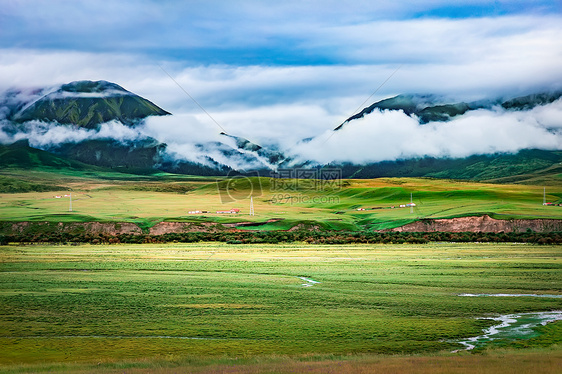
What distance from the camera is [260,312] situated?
33031mm

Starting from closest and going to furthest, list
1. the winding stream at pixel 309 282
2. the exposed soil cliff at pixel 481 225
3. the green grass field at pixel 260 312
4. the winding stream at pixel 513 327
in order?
the green grass field at pixel 260 312 → the winding stream at pixel 513 327 → the winding stream at pixel 309 282 → the exposed soil cliff at pixel 481 225

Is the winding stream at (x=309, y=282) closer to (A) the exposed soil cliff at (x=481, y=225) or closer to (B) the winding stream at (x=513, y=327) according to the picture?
(B) the winding stream at (x=513, y=327)

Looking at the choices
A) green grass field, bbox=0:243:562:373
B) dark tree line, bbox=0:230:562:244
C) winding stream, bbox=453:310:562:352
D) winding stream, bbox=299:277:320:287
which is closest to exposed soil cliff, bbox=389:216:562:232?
dark tree line, bbox=0:230:562:244

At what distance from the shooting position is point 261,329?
2912cm

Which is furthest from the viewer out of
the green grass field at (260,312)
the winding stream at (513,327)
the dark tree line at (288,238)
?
the dark tree line at (288,238)

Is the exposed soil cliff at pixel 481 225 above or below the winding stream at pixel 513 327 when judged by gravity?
below

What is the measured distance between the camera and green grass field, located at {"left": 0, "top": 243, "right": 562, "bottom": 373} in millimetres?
24297

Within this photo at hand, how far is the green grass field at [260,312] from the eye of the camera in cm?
2430

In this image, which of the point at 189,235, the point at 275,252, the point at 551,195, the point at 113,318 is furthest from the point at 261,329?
the point at 551,195

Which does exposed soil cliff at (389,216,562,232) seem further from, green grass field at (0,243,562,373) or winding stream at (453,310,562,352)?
winding stream at (453,310,562,352)

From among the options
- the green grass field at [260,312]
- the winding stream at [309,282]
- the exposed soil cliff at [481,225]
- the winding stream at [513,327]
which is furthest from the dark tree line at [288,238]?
the winding stream at [513,327]

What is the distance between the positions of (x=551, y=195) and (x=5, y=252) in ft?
425

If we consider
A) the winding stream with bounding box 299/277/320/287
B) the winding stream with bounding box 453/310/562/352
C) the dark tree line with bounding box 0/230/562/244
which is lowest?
the dark tree line with bounding box 0/230/562/244

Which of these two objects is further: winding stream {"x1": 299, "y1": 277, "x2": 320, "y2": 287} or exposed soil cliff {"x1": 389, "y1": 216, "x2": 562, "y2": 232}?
exposed soil cliff {"x1": 389, "y1": 216, "x2": 562, "y2": 232}
